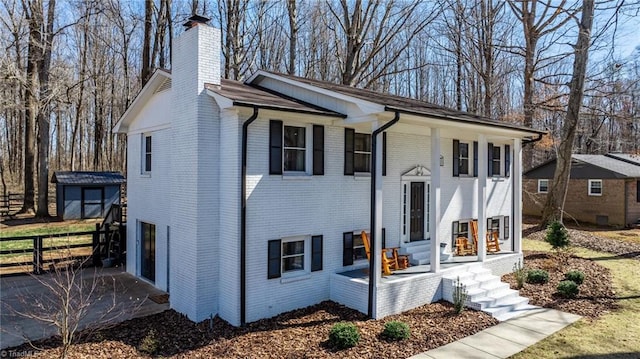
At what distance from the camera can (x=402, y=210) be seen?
40.2 ft

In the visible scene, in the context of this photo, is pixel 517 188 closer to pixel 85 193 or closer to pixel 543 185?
pixel 543 185

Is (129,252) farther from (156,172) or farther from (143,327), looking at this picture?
(143,327)

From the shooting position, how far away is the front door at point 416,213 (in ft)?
41.6

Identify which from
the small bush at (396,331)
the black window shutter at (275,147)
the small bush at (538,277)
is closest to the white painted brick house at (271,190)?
the black window shutter at (275,147)

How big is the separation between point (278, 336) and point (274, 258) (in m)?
1.77

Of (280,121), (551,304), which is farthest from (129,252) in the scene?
(551,304)

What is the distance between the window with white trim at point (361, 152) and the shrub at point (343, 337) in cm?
460

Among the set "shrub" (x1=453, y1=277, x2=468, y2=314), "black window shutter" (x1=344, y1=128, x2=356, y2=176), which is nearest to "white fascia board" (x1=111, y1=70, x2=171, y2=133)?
"black window shutter" (x1=344, y1=128, x2=356, y2=176)

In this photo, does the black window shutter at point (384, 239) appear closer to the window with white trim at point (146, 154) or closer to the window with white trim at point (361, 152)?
the window with white trim at point (361, 152)

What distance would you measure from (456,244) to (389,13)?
51.1ft

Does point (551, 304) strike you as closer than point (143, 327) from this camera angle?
No

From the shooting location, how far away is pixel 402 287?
976cm

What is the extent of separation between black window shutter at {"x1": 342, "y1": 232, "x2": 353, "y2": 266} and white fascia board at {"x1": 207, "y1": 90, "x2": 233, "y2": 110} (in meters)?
4.47

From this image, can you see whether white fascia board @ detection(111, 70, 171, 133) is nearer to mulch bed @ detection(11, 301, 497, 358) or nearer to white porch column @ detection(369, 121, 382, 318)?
white porch column @ detection(369, 121, 382, 318)
